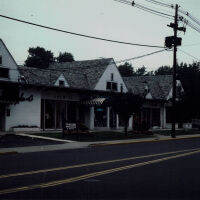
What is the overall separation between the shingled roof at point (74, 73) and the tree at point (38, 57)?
78.3ft

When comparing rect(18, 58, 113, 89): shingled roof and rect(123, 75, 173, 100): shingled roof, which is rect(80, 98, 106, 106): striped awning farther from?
rect(123, 75, 173, 100): shingled roof

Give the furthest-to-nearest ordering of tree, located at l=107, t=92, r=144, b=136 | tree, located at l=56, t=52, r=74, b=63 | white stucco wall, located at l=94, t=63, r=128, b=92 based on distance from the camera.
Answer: tree, located at l=56, t=52, r=74, b=63, white stucco wall, located at l=94, t=63, r=128, b=92, tree, located at l=107, t=92, r=144, b=136

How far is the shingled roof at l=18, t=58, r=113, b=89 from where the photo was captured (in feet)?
116

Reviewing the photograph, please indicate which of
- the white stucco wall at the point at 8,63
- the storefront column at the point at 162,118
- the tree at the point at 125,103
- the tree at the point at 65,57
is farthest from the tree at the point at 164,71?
the white stucco wall at the point at 8,63

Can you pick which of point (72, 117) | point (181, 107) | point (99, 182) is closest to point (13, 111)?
point (72, 117)

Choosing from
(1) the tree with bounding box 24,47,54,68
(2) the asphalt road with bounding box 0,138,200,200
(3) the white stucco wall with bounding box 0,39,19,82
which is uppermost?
(1) the tree with bounding box 24,47,54,68

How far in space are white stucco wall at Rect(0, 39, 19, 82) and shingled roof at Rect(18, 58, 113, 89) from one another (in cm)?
80

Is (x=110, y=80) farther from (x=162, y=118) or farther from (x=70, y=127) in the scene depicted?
(x=70, y=127)

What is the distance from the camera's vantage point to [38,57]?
3034 inches

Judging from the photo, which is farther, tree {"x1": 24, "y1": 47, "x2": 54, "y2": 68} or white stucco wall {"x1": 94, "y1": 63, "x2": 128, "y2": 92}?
tree {"x1": 24, "y1": 47, "x2": 54, "y2": 68}

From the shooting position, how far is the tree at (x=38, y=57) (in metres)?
75.7

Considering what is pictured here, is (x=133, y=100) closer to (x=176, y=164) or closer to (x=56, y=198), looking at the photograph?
(x=176, y=164)

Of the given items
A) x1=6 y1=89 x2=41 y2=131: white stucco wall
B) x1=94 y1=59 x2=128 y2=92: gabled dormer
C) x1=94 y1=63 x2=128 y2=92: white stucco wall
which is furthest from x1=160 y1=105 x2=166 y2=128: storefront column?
x1=6 y1=89 x2=41 y2=131: white stucco wall

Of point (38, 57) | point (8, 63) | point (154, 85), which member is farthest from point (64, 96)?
point (38, 57)
